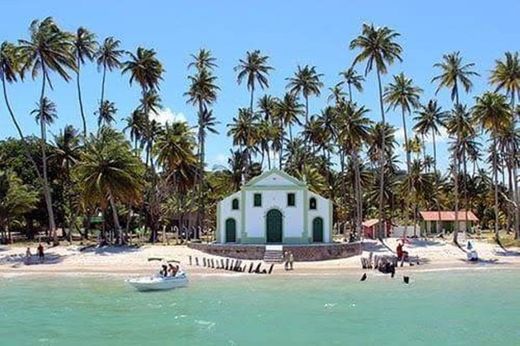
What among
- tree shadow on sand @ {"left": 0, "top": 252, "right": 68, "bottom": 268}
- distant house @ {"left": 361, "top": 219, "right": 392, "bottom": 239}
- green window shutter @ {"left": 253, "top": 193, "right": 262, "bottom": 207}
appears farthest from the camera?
distant house @ {"left": 361, "top": 219, "right": 392, "bottom": 239}

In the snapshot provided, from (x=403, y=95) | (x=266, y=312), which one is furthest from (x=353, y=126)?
(x=266, y=312)

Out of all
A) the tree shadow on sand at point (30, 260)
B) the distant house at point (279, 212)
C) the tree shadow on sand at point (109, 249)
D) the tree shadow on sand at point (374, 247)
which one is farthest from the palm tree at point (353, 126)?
the tree shadow on sand at point (30, 260)

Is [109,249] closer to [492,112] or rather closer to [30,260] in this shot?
[30,260]

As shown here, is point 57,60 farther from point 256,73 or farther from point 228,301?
point 228,301

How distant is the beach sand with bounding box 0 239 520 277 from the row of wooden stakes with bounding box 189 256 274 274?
82cm

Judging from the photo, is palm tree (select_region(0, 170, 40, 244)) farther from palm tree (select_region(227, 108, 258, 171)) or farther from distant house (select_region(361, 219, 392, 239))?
distant house (select_region(361, 219, 392, 239))

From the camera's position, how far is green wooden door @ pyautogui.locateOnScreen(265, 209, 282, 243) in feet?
200

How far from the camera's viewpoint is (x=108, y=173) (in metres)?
59.6

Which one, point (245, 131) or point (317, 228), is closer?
point (317, 228)

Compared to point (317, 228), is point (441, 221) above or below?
above

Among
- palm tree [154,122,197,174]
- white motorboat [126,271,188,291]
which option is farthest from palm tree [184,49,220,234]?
white motorboat [126,271,188,291]

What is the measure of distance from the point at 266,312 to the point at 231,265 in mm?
20097

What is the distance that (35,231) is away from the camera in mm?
90625

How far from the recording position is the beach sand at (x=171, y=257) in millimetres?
50625
